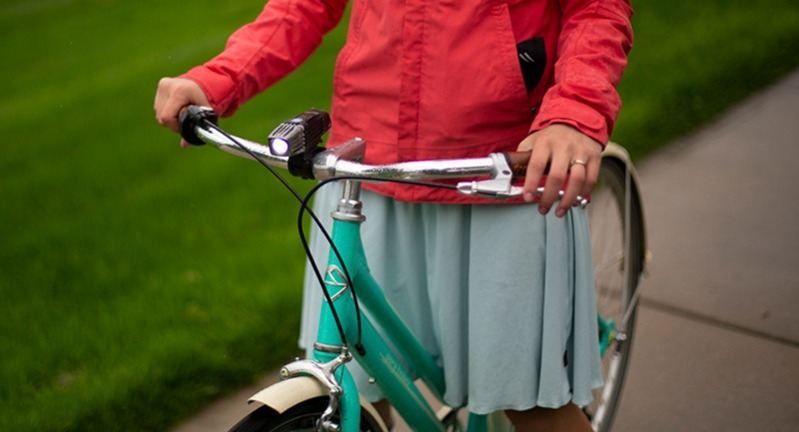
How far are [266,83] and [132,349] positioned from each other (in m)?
1.51

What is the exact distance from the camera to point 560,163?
1.49 meters

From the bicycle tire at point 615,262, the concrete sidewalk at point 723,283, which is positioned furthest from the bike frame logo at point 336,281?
the concrete sidewalk at point 723,283

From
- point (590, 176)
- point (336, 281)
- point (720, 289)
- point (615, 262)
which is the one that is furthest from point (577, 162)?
point (720, 289)

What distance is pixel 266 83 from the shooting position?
2.03 meters

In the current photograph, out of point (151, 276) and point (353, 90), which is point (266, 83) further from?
point (151, 276)

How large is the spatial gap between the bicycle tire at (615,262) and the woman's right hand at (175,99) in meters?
1.13

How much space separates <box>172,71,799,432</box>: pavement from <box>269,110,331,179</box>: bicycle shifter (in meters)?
1.61

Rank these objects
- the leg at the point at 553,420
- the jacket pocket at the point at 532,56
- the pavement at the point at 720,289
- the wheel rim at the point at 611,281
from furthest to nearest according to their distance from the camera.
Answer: the pavement at the point at 720,289, the wheel rim at the point at 611,281, the leg at the point at 553,420, the jacket pocket at the point at 532,56

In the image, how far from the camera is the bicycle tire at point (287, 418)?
1632 mm

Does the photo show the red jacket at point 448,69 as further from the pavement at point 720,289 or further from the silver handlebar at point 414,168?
the pavement at point 720,289

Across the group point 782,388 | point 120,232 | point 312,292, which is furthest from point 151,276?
point 782,388

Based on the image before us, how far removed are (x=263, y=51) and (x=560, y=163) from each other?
30.4 inches

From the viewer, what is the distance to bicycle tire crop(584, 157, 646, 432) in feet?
8.65

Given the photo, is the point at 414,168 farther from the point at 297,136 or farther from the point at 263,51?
the point at 263,51
